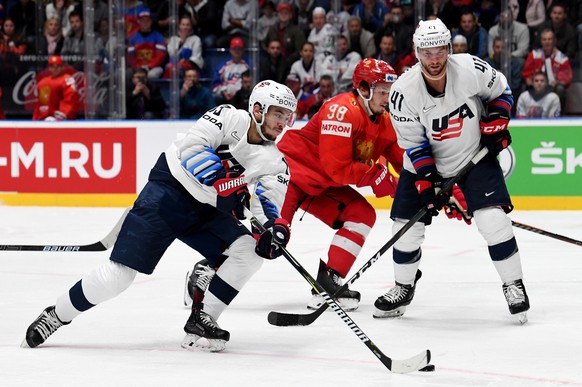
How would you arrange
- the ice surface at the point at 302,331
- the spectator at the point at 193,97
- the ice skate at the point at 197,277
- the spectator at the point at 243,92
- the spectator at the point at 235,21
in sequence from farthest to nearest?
the spectator at the point at 235,21 → the spectator at the point at 193,97 → the spectator at the point at 243,92 → the ice skate at the point at 197,277 → the ice surface at the point at 302,331

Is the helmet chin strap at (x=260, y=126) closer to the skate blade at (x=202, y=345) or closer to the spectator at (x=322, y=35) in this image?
the skate blade at (x=202, y=345)

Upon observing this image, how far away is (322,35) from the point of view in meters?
9.45

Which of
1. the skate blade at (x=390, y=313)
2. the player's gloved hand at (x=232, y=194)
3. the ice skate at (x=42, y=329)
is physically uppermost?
the player's gloved hand at (x=232, y=194)

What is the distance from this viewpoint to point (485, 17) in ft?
29.8

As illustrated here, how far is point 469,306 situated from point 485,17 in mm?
4879

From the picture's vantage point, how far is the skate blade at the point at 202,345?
12.3 feet

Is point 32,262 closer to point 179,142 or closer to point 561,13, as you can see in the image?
point 179,142

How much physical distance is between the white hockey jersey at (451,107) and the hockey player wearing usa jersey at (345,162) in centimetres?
33

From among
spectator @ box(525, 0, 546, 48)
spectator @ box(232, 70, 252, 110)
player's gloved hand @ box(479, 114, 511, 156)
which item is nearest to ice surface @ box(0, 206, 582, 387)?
player's gloved hand @ box(479, 114, 511, 156)

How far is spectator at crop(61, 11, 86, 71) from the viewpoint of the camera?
32.0 feet

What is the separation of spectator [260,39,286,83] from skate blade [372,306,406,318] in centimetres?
521

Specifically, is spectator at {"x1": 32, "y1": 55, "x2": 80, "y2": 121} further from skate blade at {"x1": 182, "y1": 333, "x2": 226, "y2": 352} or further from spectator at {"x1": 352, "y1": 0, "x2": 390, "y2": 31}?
skate blade at {"x1": 182, "y1": 333, "x2": 226, "y2": 352}

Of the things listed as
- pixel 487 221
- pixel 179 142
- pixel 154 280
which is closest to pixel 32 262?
pixel 154 280

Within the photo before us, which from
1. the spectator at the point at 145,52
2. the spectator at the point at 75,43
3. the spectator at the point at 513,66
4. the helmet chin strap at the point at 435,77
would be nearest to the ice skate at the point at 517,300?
the helmet chin strap at the point at 435,77
